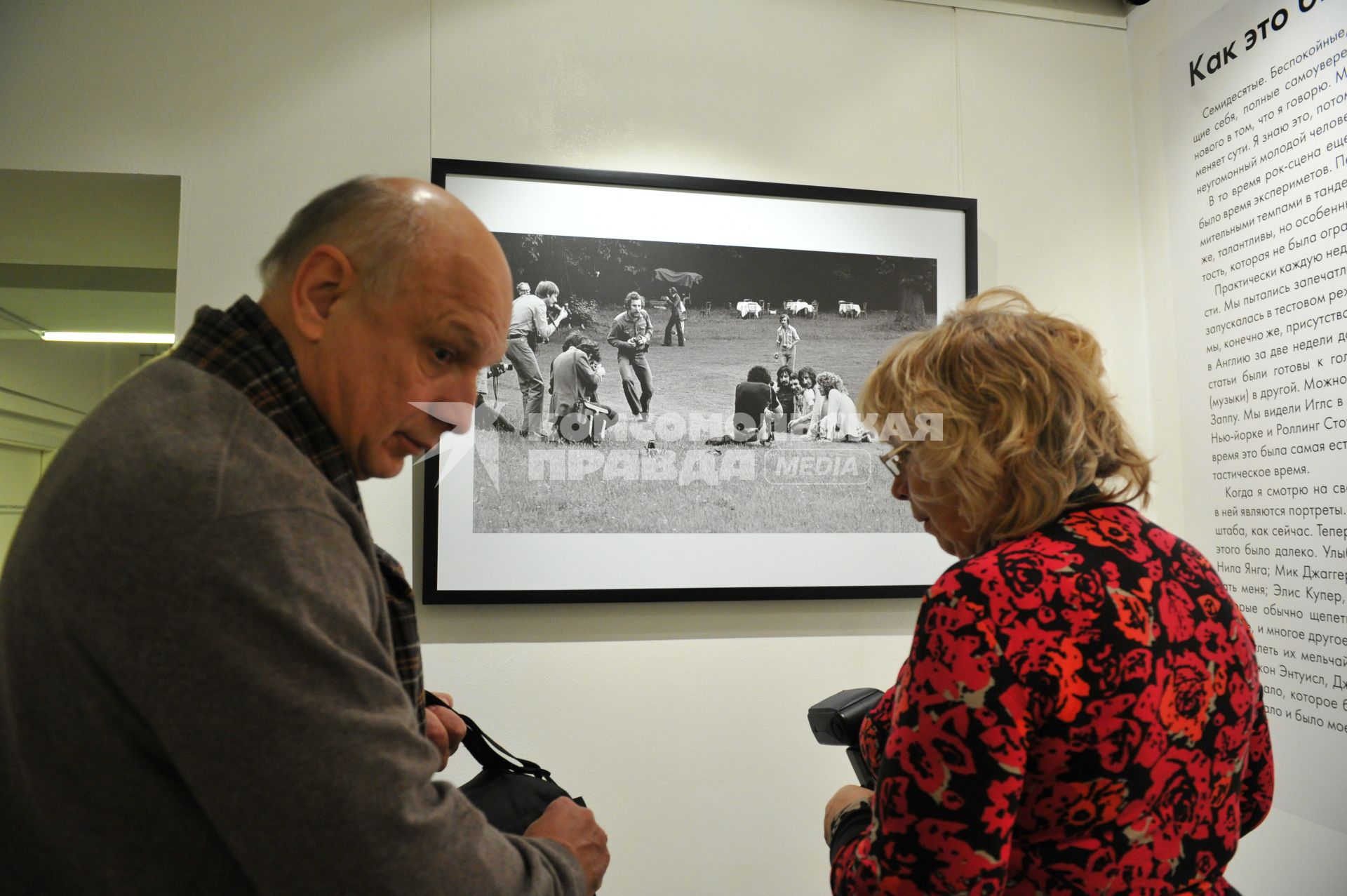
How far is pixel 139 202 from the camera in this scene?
2.08 meters

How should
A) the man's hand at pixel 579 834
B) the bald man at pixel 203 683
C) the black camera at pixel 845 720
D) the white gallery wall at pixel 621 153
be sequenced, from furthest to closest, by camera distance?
the white gallery wall at pixel 621 153
the black camera at pixel 845 720
the man's hand at pixel 579 834
the bald man at pixel 203 683

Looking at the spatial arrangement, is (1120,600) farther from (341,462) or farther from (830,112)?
(830,112)

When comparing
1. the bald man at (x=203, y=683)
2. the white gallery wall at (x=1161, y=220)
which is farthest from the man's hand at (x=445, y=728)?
the white gallery wall at (x=1161, y=220)

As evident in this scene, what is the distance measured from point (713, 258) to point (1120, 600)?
→ 1373 mm

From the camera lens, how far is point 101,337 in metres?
3.93

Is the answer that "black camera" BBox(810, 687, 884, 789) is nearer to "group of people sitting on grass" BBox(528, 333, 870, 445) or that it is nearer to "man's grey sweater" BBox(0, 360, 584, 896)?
"man's grey sweater" BBox(0, 360, 584, 896)

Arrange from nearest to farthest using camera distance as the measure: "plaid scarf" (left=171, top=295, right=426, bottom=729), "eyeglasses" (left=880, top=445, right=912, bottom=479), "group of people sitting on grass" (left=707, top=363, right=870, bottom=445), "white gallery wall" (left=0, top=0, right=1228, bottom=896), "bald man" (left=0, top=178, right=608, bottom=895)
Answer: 1. "bald man" (left=0, top=178, right=608, bottom=895)
2. "plaid scarf" (left=171, top=295, right=426, bottom=729)
3. "eyeglasses" (left=880, top=445, right=912, bottom=479)
4. "white gallery wall" (left=0, top=0, right=1228, bottom=896)
5. "group of people sitting on grass" (left=707, top=363, right=870, bottom=445)

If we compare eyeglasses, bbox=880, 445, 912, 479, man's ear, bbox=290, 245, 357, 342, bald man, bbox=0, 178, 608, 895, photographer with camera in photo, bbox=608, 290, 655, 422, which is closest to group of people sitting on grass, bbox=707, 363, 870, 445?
photographer with camera in photo, bbox=608, 290, 655, 422

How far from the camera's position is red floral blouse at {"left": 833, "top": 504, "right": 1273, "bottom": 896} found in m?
0.84

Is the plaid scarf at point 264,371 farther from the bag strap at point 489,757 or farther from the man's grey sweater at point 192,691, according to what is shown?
the bag strap at point 489,757

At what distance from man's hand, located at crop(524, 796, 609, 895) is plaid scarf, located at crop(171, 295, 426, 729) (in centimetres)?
25

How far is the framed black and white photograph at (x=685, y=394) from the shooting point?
1.94 metres

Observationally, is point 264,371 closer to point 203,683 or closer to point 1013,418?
point 203,683

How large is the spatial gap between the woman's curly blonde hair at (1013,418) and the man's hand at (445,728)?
66cm
